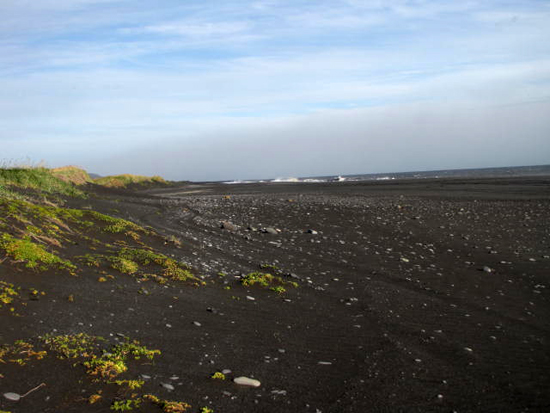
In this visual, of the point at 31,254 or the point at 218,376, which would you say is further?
the point at 31,254

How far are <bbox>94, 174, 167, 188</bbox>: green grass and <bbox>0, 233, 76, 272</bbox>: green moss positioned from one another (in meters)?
45.8

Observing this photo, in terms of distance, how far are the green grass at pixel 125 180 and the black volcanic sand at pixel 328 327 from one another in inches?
1728

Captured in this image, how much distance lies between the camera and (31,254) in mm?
10250

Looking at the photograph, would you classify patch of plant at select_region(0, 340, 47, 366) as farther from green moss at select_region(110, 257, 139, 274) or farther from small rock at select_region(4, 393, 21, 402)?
green moss at select_region(110, 257, 139, 274)

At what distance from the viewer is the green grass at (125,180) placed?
57.7 metres

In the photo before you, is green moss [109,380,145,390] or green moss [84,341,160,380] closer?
green moss [109,380,145,390]

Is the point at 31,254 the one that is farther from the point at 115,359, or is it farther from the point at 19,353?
the point at 115,359

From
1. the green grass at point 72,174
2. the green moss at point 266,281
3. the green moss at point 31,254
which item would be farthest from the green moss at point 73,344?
the green grass at point 72,174

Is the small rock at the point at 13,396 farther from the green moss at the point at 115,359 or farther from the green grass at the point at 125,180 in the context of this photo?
the green grass at the point at 125,180

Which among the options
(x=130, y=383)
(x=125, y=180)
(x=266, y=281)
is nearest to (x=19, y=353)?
(x=130, y=383)

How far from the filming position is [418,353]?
8.14 m

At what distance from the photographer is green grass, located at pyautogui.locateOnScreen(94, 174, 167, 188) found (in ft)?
189

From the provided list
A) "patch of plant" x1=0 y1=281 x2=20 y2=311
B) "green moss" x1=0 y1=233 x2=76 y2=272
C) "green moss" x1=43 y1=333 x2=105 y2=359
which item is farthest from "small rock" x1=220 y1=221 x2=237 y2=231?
"green moss" x1=43 y1=333 x2=105 y2=359

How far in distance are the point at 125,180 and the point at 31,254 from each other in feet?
190
